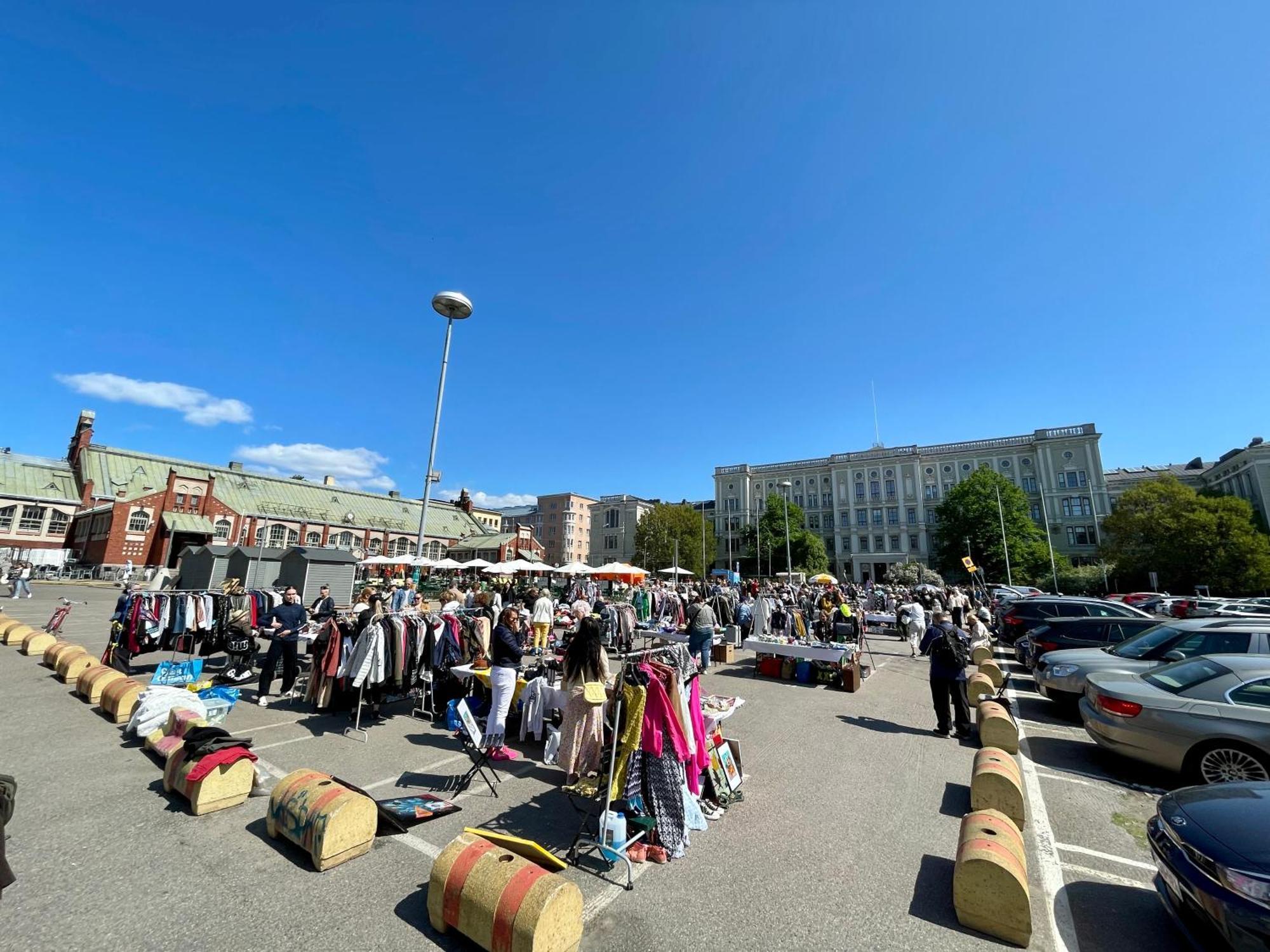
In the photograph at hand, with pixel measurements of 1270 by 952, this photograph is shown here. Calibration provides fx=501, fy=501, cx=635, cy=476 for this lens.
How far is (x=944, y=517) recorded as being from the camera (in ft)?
194

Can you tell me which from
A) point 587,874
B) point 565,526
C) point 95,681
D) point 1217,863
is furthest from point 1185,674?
point 565,526

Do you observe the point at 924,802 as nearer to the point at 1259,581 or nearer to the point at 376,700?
the point at 376,700

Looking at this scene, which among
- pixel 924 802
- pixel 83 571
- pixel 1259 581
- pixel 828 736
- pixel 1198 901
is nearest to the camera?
pixel 1198 901

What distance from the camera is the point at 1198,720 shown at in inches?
238

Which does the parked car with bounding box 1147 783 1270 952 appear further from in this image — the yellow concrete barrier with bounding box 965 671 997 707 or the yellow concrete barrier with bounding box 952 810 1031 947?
the yellow concrete barrier with bounding box 965 671 997 707

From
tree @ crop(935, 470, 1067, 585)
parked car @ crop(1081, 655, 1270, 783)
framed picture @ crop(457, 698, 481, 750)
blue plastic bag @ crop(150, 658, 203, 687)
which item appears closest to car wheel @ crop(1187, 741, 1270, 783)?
parked car @ crop(1081, 655, 1270, 783)

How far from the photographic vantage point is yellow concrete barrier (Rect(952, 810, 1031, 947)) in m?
3.49

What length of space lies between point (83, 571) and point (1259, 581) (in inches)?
3463

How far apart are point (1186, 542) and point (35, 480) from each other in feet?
319

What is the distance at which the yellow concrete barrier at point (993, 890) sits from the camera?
3.49 meters

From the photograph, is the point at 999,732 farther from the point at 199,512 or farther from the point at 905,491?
the point at 905,491

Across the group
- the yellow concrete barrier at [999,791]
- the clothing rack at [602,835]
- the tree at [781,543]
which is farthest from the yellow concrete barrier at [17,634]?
the tree at [781,543]

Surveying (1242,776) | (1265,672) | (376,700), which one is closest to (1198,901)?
(1242,776)

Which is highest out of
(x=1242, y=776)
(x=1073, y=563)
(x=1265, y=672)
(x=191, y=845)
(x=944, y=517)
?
(x=944, y=517)
